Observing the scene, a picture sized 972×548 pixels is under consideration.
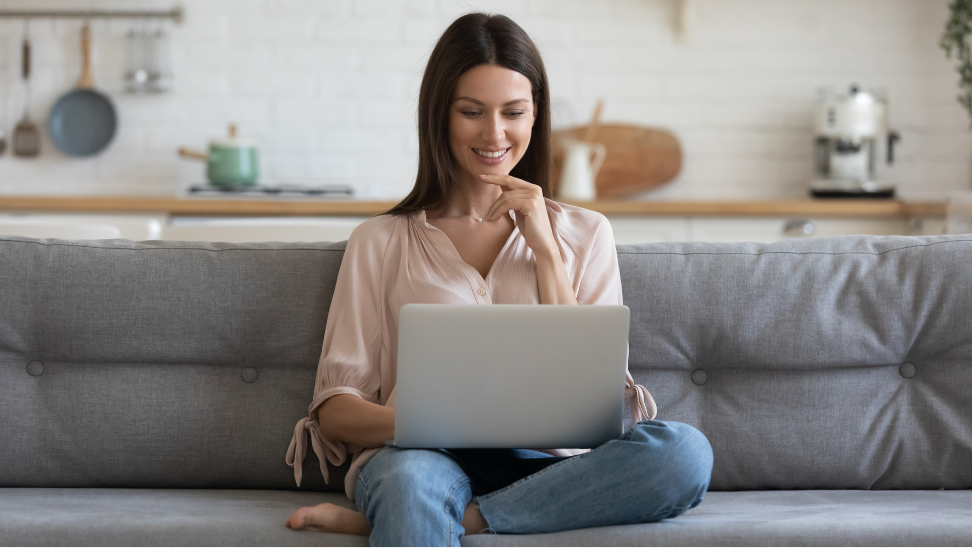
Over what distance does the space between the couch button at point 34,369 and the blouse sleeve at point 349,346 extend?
1.58ft

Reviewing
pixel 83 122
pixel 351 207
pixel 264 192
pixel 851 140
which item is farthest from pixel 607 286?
pixel 83 122

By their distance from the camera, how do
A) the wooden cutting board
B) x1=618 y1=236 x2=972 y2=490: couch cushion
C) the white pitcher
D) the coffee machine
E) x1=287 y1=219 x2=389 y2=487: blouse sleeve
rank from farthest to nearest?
the wooden cutting board
the white pitcher
the coffee machine
x1=618 y1=236 x2=972 y2=490: couch cushion
x1=287 y1=219 x2=389 y2=487: blouse sleeve

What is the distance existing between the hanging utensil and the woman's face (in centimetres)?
279

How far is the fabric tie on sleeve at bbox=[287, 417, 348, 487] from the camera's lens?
1.54m

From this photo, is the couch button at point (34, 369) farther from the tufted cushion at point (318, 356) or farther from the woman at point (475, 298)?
the woman at point (475, 298)

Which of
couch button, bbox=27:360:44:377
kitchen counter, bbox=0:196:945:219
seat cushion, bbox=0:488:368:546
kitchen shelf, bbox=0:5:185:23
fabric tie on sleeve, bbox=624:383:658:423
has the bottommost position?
seat cushion, bbox=0:488:368:546

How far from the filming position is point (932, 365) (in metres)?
1.67

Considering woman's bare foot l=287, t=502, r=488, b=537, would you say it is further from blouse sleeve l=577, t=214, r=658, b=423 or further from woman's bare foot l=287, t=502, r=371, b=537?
blouse sleeve l=577, t=214, r=658, b=423

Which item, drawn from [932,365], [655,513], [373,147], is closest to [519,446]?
[655,513]

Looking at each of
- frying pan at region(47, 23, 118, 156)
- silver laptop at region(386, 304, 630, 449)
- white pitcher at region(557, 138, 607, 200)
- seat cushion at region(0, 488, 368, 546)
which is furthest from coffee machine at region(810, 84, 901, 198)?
frying pan at region(47, 23, 118, 156)

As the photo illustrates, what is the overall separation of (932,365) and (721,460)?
1.43 ft

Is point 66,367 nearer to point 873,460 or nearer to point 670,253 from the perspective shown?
point 670,253

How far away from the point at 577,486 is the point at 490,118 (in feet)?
2.26

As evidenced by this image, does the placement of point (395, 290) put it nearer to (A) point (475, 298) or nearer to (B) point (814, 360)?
(A) point (475, 298)
